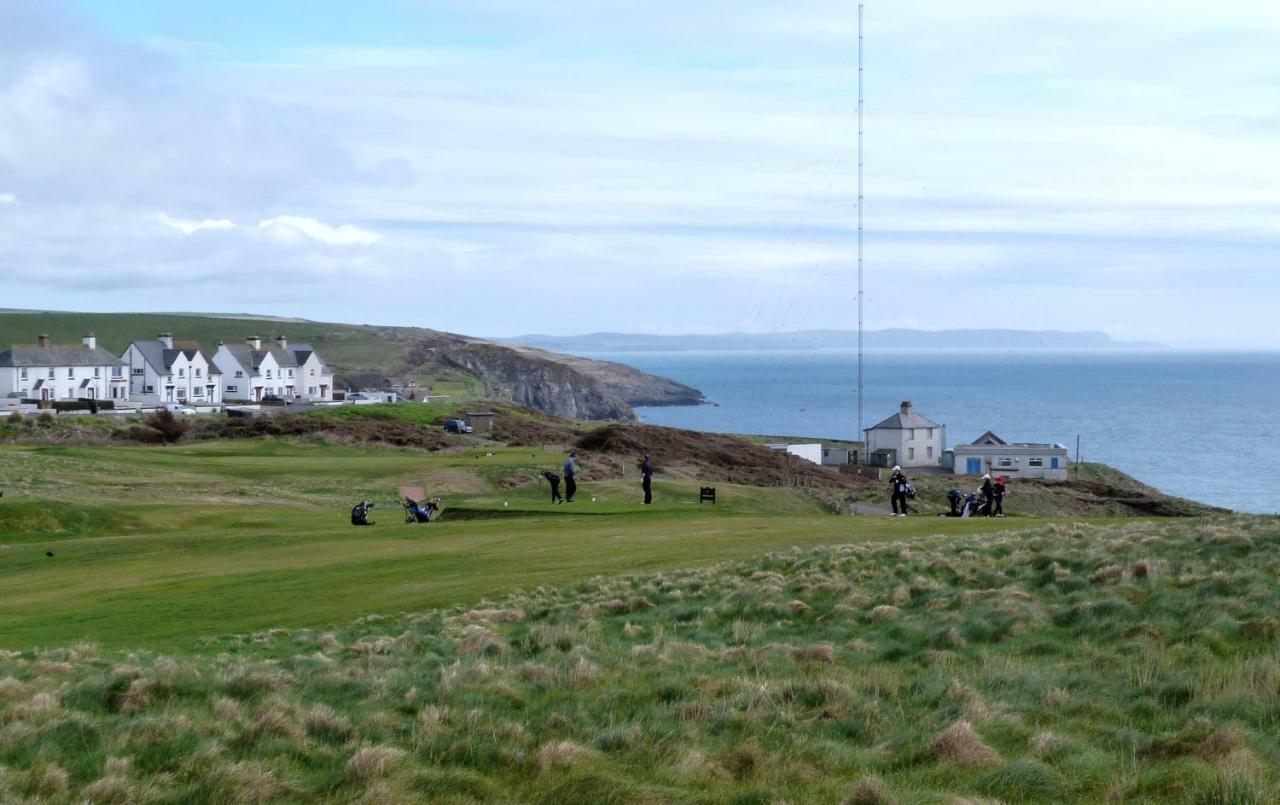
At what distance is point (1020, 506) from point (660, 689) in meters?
62.4

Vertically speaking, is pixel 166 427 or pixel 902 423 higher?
pixel 902 423

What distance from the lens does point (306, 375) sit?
505 ft

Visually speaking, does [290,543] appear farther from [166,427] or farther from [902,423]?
[902,423]

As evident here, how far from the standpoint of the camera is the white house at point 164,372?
135 m

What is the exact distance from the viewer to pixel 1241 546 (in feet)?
65.3

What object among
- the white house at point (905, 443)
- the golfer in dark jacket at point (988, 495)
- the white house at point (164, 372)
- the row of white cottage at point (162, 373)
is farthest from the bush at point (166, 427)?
the golfer in dark jacket at point (988, 495)

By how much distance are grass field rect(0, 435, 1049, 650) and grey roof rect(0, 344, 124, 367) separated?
73.5 metres

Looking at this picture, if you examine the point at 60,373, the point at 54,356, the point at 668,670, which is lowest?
the point at 668,670

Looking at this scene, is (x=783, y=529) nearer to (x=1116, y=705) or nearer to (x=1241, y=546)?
(x=1241, y=546)

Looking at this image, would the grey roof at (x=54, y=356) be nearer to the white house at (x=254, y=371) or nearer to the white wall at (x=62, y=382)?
the white wall at (x=62, y=382)

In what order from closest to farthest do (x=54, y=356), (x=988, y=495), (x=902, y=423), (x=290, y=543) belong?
(x=290, y=543)
(x=988, y=495)
(x=902, y=423)
(x=54, y=356)

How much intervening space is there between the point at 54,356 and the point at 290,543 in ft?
353

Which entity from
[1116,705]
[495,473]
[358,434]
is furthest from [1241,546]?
[358,434]

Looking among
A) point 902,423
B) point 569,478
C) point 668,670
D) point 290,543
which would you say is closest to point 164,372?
point 902,423
